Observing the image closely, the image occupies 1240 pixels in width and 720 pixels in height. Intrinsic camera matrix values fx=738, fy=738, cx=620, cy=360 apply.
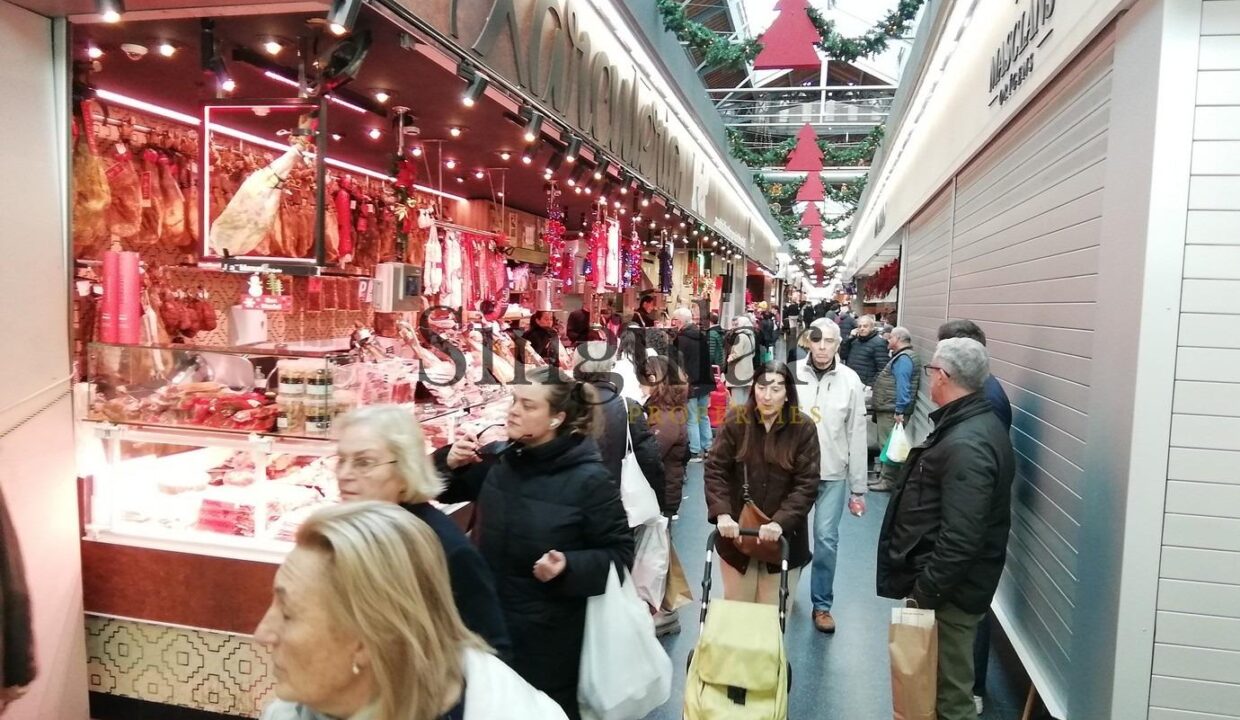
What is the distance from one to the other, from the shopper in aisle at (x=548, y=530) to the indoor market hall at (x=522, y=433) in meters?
0.01

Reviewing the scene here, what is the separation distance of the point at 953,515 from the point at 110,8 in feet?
11.8

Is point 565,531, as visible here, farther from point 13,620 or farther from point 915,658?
point 13,620

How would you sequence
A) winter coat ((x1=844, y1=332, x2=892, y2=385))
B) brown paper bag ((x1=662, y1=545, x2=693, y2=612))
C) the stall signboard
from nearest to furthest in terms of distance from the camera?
1. the stall signboard
2. brown paper bag ((x1=662, y1=545, x2=693, y2=612))
3. winter coat ((x1=844, y1=332, x2=892, y2=385))

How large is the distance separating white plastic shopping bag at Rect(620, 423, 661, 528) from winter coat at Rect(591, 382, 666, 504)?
0.03 metres

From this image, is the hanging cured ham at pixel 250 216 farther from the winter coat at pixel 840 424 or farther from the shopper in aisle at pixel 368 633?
the winter coat at pixel 840 424

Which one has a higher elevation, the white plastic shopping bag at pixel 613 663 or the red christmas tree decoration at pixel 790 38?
the red christmas tree decoration at pixel 790 38

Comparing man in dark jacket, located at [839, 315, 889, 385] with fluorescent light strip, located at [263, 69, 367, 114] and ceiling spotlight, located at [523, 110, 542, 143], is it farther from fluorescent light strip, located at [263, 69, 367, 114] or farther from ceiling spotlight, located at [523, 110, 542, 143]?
fluorescent light strip, located at [263, 69, 367, 114]

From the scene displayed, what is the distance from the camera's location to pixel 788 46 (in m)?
5.16

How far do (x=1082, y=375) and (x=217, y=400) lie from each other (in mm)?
3753

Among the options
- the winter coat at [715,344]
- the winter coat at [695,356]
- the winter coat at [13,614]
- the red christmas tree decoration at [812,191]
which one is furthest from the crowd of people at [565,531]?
the red christmas tree decoration at [812,191]

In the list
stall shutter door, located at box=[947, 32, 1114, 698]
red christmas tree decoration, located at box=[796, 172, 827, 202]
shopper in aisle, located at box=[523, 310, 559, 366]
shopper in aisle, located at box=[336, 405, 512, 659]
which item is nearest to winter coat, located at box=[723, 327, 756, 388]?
red christmas tree decoration, located at box=[796, 172, 827, 202]

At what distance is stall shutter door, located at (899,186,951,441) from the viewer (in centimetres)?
745

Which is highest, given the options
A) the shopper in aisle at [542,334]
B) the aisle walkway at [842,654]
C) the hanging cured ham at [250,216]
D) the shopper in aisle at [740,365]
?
the hanging cured ham at [250,216]

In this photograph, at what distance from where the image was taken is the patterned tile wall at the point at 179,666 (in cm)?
325
